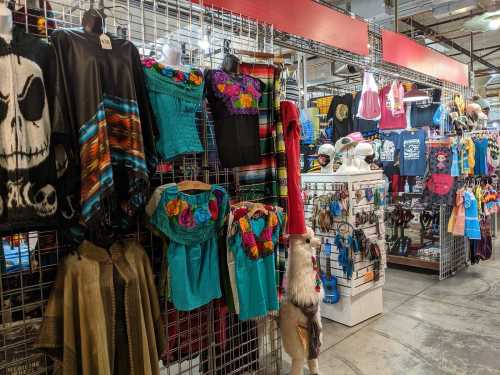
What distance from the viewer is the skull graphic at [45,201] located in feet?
4.73

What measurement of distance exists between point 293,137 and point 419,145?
3.23 metres

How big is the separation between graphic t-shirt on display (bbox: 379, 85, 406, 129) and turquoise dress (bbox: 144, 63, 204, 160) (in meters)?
3.73

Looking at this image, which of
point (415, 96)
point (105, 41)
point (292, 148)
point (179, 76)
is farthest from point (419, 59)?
point (105, 41)

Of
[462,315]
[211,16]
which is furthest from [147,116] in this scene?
[462,315]

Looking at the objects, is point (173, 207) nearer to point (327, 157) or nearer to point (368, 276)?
point (327, 157)

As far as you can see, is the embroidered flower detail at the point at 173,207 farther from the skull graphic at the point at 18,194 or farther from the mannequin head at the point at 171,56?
the mannequin head at the point at 171,56

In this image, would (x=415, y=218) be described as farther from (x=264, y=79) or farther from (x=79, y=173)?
(x=79, y=173)

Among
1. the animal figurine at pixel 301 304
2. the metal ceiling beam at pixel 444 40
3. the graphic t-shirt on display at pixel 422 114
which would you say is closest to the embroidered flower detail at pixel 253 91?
the animal figurine at pixel 301 304

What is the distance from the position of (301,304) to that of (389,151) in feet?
11.8

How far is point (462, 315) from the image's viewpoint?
361cm

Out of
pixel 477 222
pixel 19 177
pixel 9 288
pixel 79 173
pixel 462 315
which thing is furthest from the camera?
pixel 477 222

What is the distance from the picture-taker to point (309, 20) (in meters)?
3.72

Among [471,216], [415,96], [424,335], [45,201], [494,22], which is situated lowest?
[424,335]

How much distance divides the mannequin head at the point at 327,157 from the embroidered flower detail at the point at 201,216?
6.63 feet
